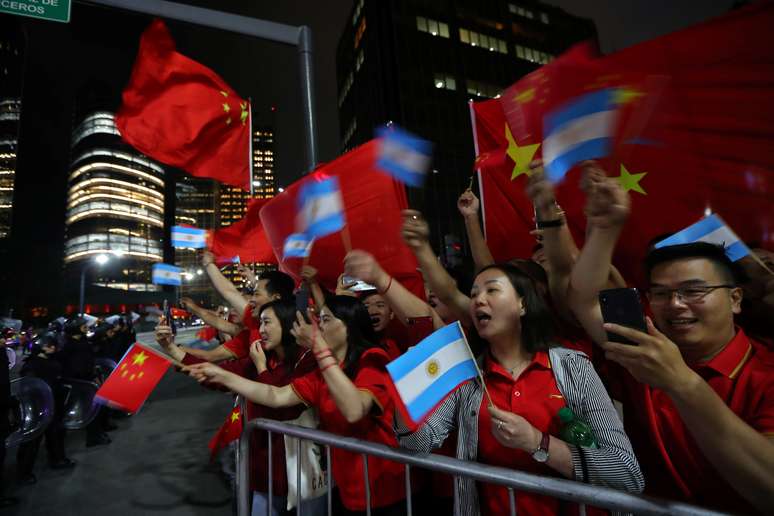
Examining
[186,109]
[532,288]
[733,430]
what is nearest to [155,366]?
[532,288]

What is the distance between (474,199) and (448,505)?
2071 mm

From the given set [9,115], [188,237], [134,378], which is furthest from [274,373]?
[9,115]

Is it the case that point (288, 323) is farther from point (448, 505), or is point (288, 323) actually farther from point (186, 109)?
point (186, 109)

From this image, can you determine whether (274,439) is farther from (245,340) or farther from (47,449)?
(47,449)

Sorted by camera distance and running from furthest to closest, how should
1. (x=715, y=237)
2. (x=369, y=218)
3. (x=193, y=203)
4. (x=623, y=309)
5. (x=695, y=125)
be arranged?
(x=193, y=203) < (x=369, y=218) < (x=695, y=125) < (x=715, y=237) < (x=623, y=309)

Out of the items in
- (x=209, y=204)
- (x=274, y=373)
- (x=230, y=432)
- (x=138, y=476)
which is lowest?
(x=138, y=476)

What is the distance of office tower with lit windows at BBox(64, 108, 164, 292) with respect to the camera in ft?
317

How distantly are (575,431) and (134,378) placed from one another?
9.46 ft

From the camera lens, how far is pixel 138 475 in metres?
5.85

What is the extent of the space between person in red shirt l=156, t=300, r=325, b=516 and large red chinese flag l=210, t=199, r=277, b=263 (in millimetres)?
2110

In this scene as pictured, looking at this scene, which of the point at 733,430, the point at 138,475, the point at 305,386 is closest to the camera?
the point at 733,430

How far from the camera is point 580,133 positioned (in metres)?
2.25

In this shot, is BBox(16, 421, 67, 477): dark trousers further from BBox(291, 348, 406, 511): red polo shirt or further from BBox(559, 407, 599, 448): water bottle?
BBox(559, 407, 599, 448): water bottle

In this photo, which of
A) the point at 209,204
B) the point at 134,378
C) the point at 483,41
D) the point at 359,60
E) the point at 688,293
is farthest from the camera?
the point at 209,204
